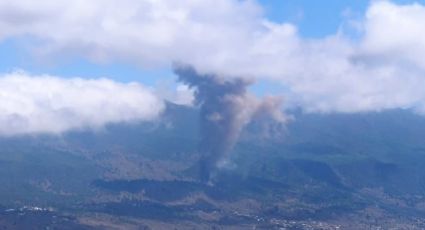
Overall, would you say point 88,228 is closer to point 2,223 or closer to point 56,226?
point 56,226

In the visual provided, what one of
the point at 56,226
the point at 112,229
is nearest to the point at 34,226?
the point at 56,226

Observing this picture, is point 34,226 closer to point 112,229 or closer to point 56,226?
point 56,226

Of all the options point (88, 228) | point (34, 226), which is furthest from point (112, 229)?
point (34, 226)

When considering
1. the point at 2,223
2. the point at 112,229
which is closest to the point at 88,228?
the point at 112,229

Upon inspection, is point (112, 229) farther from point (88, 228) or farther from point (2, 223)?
point (2, 223)

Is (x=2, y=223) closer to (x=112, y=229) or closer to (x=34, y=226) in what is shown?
(x=34, y=226)

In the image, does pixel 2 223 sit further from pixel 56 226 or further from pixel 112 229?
pixel 112 229
